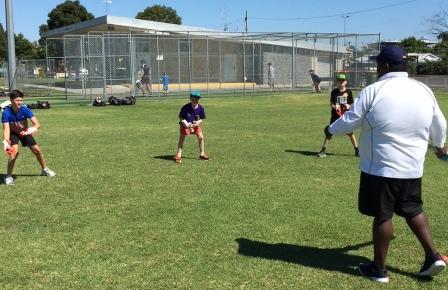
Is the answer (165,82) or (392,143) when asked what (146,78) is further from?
(392,143)

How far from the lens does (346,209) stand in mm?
6688

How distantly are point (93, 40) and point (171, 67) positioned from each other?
6.68 meters

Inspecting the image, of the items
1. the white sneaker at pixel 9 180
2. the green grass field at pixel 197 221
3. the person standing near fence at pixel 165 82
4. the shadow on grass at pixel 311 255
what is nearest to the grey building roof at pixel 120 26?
the person standing near fence at pixel 165 82

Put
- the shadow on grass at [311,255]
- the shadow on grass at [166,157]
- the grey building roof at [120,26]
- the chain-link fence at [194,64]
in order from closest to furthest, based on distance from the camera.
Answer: the shadow on grass at [311,255] < the shadow on grass at [166,157] < the chain-link fence at [194,64] < the grey building roof at [120,26]

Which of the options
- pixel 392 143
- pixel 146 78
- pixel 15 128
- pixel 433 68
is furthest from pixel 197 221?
pixel 433 68

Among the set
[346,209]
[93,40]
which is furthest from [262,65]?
[346,209]

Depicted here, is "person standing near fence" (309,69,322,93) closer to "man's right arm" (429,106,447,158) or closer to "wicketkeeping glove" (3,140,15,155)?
"wicketkeeping glove" (3,140,15,155)

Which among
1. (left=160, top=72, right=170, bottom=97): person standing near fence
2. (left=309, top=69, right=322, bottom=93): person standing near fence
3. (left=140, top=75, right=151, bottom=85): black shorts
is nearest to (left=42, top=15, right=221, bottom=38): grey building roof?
(left=160, top=72, right=170, bottom=97): person standing near fence

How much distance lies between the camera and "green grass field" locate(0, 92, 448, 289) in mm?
4621

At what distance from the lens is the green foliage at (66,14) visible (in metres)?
93.3

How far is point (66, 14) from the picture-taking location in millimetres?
93750

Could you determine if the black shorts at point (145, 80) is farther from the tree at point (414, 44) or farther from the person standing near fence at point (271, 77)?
the tree at point (414, 44)

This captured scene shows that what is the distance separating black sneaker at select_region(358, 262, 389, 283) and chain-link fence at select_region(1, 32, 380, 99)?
23.8 meters

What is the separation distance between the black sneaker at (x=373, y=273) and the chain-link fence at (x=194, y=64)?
23807 mm
